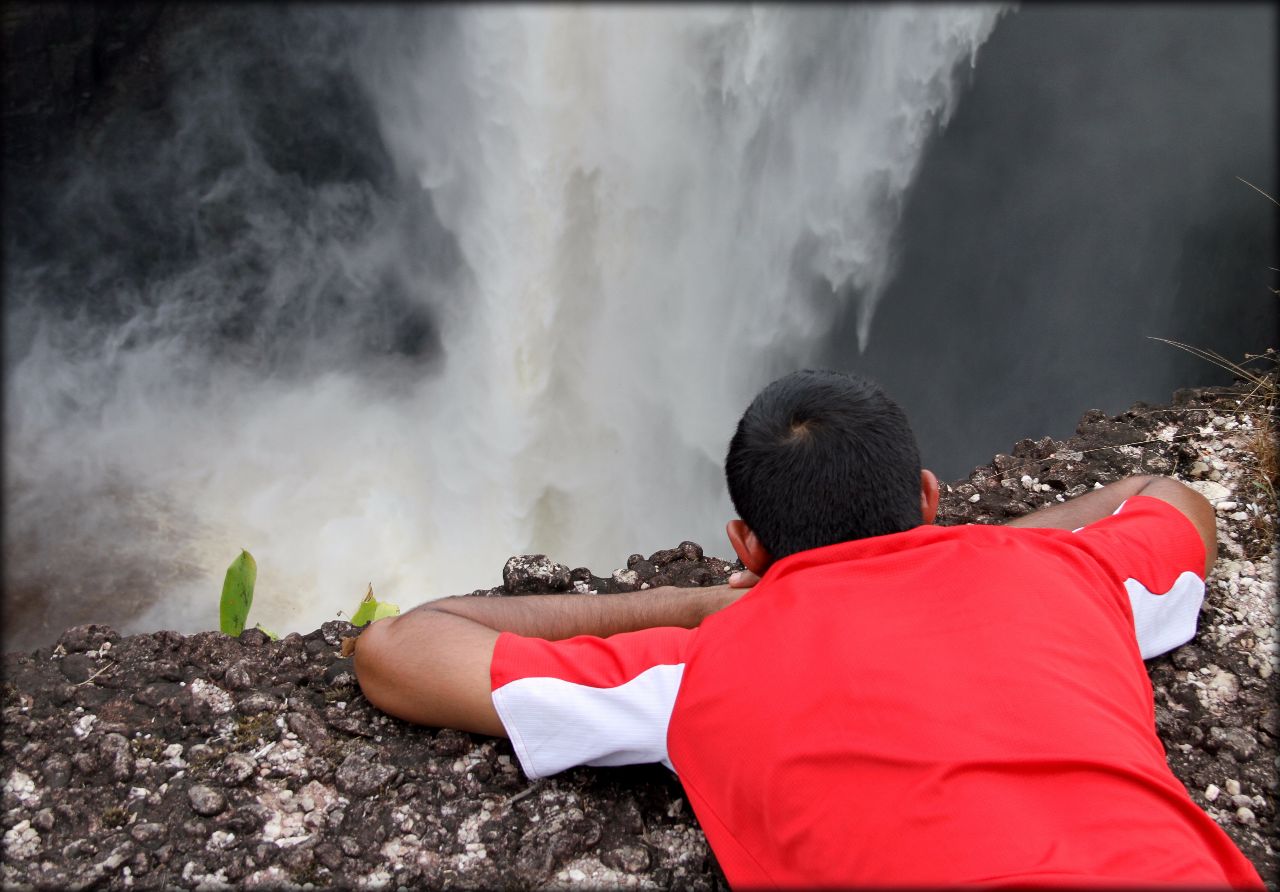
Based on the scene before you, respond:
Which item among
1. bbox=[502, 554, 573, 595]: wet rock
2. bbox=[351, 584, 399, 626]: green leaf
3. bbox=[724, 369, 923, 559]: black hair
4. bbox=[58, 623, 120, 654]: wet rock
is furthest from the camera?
bbox=[351, 584, 399, 626]: green leaf

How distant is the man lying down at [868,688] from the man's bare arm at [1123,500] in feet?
0.89

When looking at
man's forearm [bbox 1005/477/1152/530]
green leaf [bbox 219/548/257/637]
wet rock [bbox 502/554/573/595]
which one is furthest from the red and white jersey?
green leaf [bbox 219/548/257/637]

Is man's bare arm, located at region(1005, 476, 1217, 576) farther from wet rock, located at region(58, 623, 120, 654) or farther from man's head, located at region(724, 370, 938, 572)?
wet rock, located at region(58, 623, 120, 654)

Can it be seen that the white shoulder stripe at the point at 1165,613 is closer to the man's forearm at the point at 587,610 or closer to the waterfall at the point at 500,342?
the man's forearm at the point at 587,610

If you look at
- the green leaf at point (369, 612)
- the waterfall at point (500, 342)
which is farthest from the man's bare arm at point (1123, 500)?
the waterfall at point (500, 342)

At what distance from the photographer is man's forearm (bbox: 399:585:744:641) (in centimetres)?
175

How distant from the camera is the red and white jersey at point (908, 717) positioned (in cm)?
112

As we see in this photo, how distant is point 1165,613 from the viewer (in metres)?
1.84

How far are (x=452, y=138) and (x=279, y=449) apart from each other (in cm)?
303

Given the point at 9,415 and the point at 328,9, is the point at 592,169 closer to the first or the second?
the point at 328,9

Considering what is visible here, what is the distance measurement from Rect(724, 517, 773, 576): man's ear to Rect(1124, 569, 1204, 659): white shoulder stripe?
694mm

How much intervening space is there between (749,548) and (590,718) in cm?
37

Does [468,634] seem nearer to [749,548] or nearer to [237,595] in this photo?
[749,548]

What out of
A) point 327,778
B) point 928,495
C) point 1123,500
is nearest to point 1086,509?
point 1123,500
